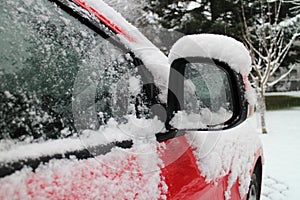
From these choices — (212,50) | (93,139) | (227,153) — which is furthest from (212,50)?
(227,153)

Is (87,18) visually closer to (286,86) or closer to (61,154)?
(61,154)

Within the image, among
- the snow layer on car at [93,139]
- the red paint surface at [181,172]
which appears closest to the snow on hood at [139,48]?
the snow layer on car at [93,139]

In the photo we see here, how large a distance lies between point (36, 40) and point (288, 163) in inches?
243

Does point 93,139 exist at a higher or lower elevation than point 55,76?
lower

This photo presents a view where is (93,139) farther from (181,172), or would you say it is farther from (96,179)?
(181,172)

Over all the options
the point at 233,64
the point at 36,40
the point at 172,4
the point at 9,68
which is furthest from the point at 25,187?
the point at 172,4

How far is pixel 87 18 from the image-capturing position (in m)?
1.23

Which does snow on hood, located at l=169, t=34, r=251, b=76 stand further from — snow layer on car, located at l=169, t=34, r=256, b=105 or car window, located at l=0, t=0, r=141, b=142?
car window, located at l=0, t=0, r=141, b=142

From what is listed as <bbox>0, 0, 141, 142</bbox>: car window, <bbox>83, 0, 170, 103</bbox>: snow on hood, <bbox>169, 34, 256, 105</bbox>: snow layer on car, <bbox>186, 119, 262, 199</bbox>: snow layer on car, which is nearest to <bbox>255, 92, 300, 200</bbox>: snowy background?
<bbox>186, 119, 262, 199</bbox>: snow layer on car

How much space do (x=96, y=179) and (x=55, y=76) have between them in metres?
0.33

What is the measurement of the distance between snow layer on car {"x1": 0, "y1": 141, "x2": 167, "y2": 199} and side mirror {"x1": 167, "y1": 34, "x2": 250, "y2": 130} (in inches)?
7.0

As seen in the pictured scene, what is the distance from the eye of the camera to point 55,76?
1102 mm

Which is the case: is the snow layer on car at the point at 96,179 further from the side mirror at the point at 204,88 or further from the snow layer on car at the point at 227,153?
the snow layer on car at the point at 227,153

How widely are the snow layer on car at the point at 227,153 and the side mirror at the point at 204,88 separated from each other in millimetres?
159
